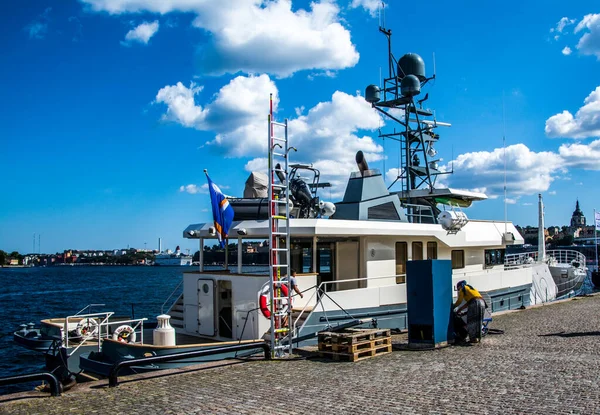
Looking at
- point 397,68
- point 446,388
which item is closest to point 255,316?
point 446,388

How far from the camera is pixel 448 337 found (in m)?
12.2

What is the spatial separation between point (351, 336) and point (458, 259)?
9832mm

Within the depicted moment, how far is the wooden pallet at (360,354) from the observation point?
1073 centimetres

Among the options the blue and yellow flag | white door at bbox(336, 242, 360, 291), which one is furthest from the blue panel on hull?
the blue and yellow flag

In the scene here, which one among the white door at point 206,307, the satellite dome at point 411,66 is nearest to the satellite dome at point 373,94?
the satellite dome at point 411,66

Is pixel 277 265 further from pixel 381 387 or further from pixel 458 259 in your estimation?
pixel 458 259

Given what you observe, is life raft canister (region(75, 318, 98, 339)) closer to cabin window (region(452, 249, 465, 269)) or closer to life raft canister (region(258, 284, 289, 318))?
life raft canister (region(258, 284, 289, 318))

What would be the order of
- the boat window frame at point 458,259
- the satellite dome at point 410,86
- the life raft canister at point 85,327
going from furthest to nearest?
the satellite dome at point 410,86 < the boat window frame at point 458,259 < the life raft canister at point 85,327

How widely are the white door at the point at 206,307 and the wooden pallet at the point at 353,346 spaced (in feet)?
11.6

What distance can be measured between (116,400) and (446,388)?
507 cm

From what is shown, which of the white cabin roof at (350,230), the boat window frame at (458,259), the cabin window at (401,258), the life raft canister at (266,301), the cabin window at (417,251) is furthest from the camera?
the boat window frame at (458,259)

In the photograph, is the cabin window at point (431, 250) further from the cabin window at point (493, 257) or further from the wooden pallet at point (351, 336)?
the wooden pallet at point (351, 336)

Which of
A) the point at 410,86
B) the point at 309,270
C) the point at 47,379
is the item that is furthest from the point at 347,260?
the point at 410,86

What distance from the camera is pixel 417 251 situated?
660 inches
